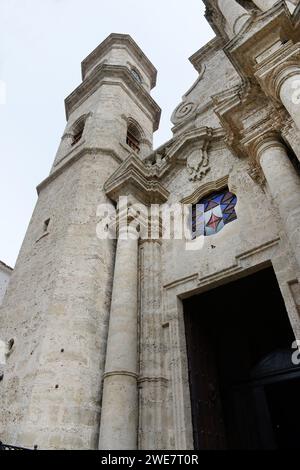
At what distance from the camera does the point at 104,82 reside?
42.3 feet

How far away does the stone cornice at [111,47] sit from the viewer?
15.7 meters

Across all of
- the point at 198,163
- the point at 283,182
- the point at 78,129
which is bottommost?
the point at 283,182

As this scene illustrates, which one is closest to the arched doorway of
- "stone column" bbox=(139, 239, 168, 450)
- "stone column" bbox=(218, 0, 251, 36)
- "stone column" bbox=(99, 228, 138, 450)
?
"stone column" bbox=(139, 239, 168, 450)

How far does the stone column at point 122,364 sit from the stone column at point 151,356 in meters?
0.19

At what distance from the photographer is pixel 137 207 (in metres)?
8.02

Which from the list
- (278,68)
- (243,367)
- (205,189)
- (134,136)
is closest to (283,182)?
(278,68)

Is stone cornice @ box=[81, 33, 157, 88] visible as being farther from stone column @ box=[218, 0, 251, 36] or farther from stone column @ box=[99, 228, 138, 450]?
stone column @ box=[99, 228, 138, 450]

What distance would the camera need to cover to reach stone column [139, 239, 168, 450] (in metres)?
5.09

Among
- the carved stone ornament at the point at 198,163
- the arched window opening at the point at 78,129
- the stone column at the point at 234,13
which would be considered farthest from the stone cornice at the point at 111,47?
the carved stone ornament at the point at 198,163

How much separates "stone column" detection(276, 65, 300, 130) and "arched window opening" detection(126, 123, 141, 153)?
763 cm

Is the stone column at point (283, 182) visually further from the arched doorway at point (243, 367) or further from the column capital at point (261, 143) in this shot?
the arched doorway at point (243, 367)

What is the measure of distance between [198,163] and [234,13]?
4064 millimetres

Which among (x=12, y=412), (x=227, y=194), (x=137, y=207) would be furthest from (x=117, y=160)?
(x=12, y=412)

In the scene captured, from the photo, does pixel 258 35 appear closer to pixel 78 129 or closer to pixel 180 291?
pixel 180 291
